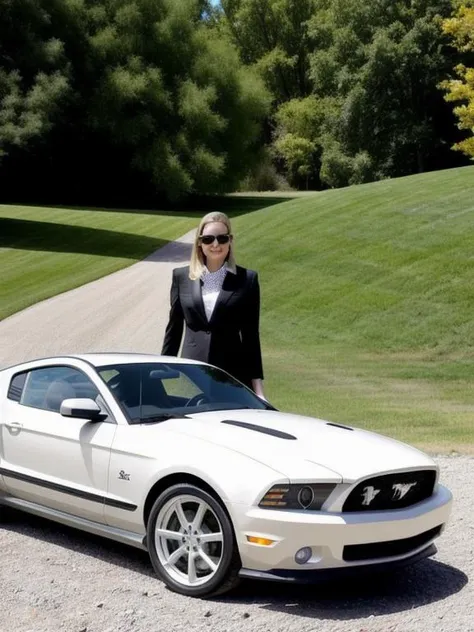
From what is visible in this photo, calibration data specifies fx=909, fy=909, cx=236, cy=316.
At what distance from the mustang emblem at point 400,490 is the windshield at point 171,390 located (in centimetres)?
145

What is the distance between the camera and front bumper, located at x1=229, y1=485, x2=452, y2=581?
15.9 ft

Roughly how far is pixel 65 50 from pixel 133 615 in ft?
161

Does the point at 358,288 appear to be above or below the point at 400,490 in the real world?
below

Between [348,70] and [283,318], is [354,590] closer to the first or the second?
[283,318]

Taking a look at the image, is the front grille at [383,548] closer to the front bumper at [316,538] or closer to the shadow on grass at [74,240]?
the front bumper at [316,538]

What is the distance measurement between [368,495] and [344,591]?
66cm

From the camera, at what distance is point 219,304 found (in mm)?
6645

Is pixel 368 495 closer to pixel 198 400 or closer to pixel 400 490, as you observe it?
pixel 400 490

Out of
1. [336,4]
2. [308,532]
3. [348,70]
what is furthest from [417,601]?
[336,4]

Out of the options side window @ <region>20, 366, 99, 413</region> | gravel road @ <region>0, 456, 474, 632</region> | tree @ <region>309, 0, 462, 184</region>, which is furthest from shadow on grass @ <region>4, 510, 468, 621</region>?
tree @ <region>309, 0, 462, 184</region>

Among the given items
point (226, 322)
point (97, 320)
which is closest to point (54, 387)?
point (226, 322)

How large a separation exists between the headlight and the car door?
4.14 ft

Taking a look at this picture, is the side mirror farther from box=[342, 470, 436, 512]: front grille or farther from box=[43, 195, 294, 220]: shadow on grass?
box=[43, 195, 294, 220]: shadow on grass

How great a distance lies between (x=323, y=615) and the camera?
4.87 metres
